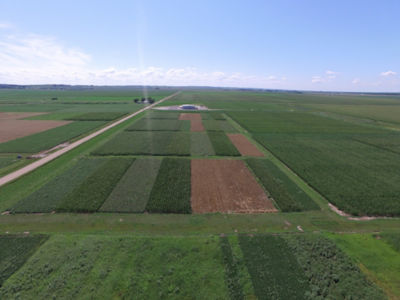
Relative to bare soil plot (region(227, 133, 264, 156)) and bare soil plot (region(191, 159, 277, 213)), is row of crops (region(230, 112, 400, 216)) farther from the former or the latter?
bare soil plot (region(191, 159, 277, 213))

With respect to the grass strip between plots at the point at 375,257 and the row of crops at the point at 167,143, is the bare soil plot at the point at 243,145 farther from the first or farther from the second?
the grass strip between plots at the point at 375,257

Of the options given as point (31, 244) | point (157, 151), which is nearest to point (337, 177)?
point (157, 151)

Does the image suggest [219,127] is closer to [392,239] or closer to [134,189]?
[134,189]

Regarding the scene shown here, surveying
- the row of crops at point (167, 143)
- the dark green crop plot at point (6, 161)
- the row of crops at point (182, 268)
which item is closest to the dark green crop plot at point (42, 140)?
the dark green crop plot at point (6, 161)

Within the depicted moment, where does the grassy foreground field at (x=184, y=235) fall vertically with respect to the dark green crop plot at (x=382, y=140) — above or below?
below

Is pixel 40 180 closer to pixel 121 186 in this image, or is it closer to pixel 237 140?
pixel 121 186
